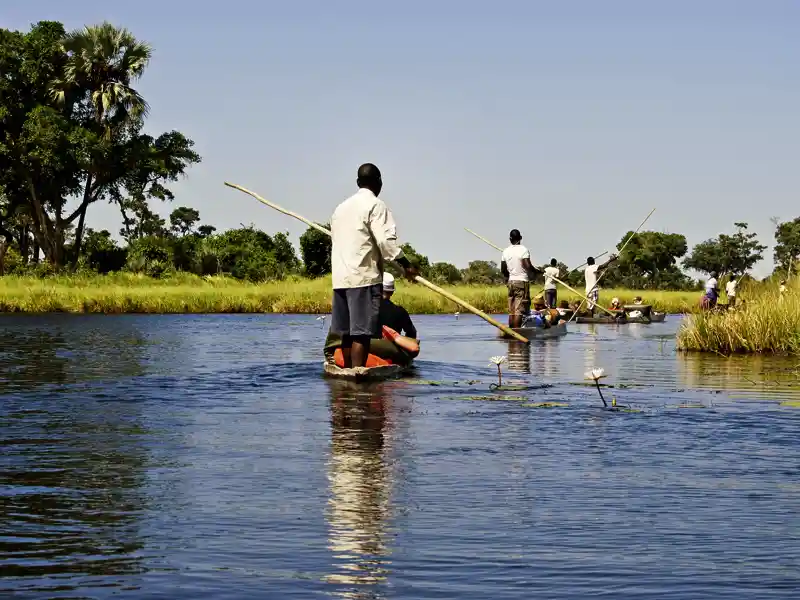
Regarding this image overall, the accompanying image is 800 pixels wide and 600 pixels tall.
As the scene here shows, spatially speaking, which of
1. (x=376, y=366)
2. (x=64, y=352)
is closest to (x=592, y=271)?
(x=64, y=352)

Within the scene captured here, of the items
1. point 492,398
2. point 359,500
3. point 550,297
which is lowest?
point 359,500

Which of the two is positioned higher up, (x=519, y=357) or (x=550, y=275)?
(x=550, y=275)

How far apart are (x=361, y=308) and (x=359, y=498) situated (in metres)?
6.42

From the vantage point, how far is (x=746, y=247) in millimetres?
74688

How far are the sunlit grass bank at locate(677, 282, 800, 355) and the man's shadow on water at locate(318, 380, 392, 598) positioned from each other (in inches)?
384

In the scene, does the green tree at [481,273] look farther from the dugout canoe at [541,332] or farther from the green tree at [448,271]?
the dugout canoe at [541,332]

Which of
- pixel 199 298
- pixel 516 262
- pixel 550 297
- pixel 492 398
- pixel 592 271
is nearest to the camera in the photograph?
pixel 492 398

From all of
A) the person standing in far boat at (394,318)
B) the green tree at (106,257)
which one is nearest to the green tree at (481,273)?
the green tree at (106,257)

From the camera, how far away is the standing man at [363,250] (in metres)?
13.1

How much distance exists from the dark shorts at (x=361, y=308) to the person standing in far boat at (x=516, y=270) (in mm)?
11843

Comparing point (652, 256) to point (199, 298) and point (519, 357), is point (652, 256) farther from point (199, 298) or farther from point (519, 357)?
point (519, 357)

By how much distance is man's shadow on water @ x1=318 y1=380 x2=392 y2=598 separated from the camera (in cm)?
514

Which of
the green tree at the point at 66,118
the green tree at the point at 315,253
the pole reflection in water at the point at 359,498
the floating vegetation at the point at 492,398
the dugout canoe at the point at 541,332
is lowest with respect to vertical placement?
the pole reflection in water at the point at 359,498

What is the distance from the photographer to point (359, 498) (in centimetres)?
682
